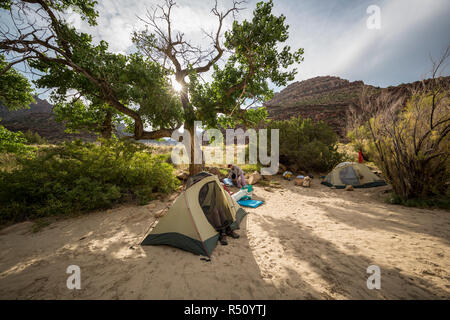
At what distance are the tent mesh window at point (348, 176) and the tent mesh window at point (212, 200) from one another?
346 inches

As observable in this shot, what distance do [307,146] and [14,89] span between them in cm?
1857

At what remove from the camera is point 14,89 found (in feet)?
25.0

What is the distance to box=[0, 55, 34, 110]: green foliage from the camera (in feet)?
24.1

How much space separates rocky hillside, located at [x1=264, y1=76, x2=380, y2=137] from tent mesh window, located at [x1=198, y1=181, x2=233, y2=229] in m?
26.8

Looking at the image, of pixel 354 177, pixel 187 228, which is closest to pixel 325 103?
pixel 354 177

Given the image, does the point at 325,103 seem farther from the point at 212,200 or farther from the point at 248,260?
the point at 248,260

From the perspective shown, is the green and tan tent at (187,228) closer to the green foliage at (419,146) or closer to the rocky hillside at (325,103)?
the green foliage at (419,146)

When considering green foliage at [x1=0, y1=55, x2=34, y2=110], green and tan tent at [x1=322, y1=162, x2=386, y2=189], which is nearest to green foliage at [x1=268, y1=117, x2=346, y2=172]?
green and tan tent at [x1=322, y1=162, x2=386, y2=189]

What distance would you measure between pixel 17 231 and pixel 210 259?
5.30 meters

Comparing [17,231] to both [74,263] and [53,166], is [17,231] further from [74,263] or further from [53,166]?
[74,263]

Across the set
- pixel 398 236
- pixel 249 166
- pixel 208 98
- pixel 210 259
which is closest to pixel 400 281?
pixel 398 236

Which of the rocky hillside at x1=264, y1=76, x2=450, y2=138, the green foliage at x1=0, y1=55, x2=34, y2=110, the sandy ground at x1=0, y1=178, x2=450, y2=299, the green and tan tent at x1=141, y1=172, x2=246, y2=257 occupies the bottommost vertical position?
the sandy ground at x1=0, y1=178, x2=450, y2=299

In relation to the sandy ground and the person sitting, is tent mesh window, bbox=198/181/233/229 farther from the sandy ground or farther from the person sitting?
the person sitting

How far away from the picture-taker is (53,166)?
17.4 feet
